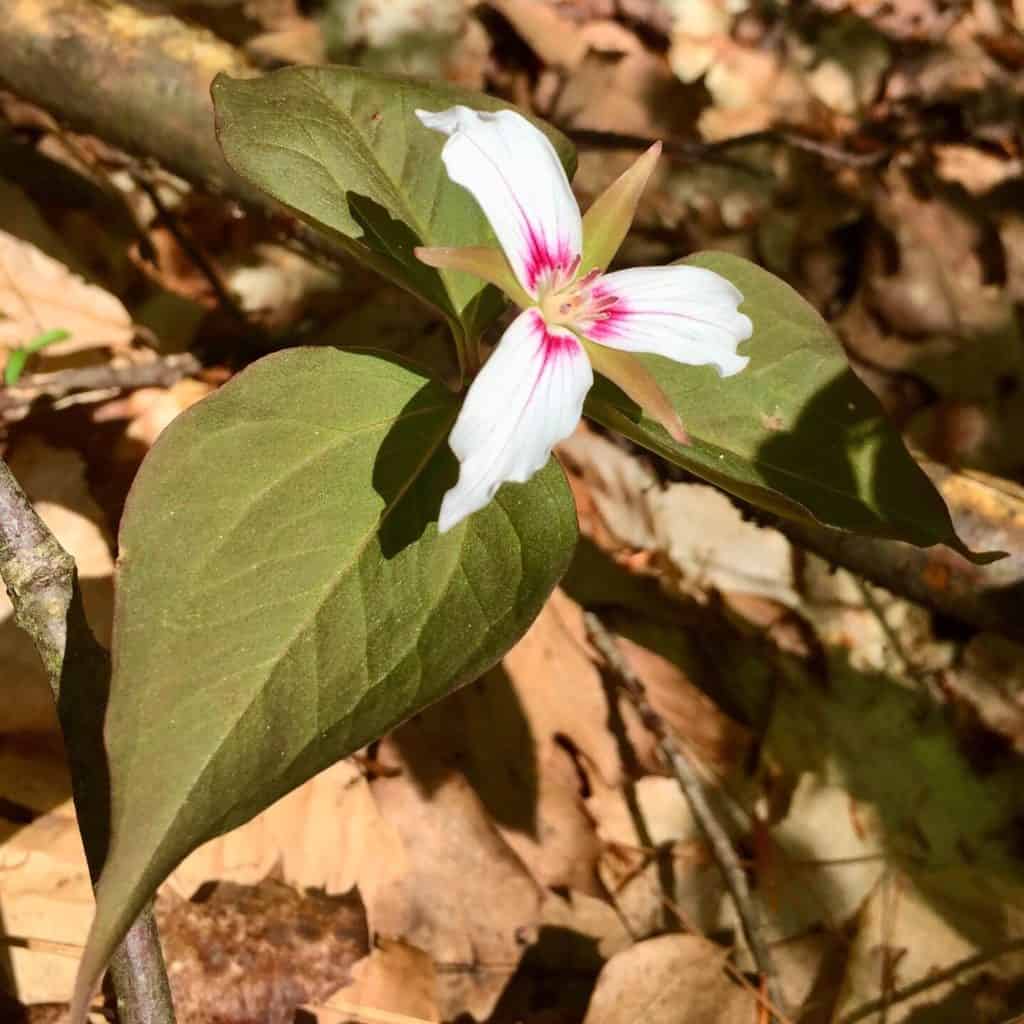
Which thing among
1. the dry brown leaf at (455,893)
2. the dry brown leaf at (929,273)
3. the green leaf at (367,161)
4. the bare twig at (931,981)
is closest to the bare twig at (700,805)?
the bare twig at (931,981)

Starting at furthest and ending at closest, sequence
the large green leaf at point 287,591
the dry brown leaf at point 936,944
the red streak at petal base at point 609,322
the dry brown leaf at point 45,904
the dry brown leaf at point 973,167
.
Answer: the dry brown leaf at point 973,167
the dry brown leaf at point 936,944
the dry brown leaf at point 45,904
the red streak at petal base at point 609,322
the large green leaf at point 287,591

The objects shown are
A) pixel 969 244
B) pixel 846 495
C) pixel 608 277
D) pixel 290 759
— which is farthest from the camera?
pixel 969 244

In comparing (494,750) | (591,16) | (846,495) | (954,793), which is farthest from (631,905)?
(591,16)

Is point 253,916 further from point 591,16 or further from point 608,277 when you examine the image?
point 591,16

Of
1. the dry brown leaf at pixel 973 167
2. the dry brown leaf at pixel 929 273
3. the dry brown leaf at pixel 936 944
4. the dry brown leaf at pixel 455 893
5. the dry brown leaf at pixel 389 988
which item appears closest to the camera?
the dry brown leaf at pixel 389 988

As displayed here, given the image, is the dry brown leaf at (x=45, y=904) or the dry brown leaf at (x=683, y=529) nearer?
the dry brown leaf at (x=45, y=904)

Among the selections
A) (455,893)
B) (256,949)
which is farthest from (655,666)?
(256,949)

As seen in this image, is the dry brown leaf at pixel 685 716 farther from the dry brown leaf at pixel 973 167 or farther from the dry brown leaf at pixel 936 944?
the dry brown leaf at pixel 973 167

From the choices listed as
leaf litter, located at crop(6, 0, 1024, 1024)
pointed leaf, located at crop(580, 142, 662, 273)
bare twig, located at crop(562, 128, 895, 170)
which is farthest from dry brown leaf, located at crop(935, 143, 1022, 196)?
pointed leaf, located at crop(580, 142, 662, 273)
